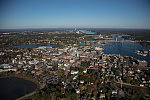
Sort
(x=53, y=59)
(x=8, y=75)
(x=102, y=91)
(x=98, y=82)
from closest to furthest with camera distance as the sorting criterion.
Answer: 1. (x=102, y=91)
2. (x=98, y=82)
3. (x=8, y=75)
4. (x=53, y=59)

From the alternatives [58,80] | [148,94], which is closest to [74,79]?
[58,80]

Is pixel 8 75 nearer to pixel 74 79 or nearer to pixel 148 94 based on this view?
pixel 74 79

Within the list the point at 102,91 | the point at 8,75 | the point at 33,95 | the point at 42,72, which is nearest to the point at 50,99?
the point at 33,95

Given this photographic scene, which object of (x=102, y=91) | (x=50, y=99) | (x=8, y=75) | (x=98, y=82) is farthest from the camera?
(x=8, y=75)

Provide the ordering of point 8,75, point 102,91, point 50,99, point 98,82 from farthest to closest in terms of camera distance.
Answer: point 8,75
point 98,82
point 102,91
point 50,99

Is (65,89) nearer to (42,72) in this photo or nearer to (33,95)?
(33,95)

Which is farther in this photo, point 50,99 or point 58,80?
point 58,80
